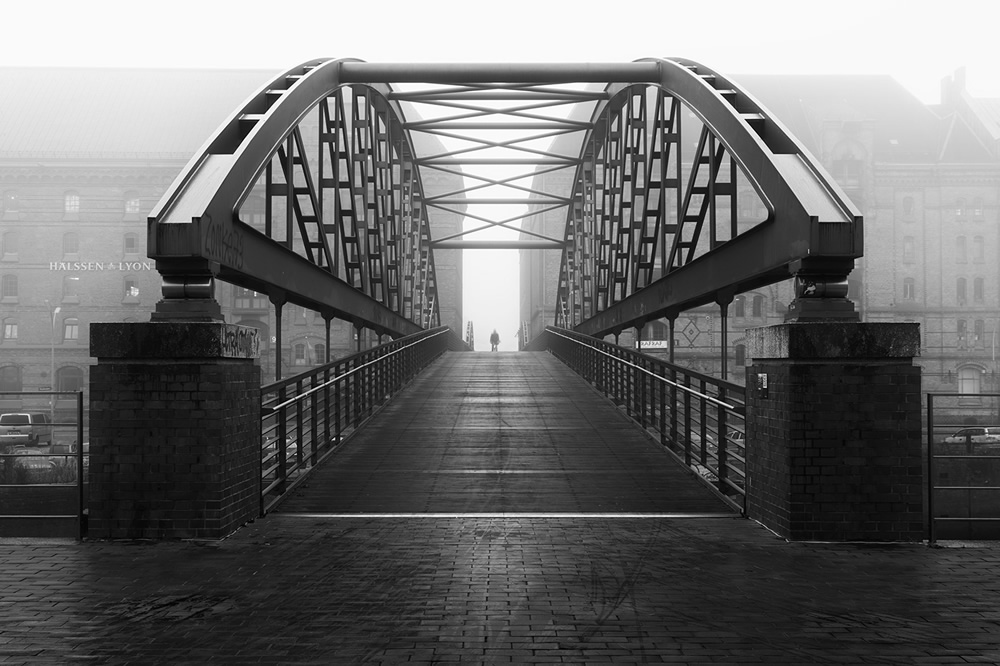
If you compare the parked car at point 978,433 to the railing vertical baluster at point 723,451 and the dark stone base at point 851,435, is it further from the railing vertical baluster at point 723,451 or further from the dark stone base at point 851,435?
the railing vertical baluster at point 723,451

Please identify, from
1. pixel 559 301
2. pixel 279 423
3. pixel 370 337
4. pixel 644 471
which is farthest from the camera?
pixel 370 337

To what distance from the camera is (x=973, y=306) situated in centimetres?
6369

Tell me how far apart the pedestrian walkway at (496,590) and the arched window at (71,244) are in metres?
55.5

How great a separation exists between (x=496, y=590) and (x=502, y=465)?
15.9 feet

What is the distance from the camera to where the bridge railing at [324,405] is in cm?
913

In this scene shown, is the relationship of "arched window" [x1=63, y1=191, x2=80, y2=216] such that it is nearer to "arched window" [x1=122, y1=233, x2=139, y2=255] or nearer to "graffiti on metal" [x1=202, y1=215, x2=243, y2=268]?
"arched window" [x1=122, y1=233, x2=139, y2=255]

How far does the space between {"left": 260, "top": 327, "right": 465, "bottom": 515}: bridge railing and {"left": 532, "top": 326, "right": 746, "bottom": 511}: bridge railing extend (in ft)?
12.8

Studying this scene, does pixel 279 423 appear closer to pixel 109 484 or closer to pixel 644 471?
pixel 109 484

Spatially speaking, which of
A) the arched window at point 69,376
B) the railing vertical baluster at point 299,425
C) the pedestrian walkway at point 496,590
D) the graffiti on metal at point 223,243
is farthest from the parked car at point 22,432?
the arched window at point 69,376

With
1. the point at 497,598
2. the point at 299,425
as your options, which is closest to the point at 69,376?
the point at 299,425

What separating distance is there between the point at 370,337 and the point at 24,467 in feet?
105

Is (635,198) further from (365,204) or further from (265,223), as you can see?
(265,223)

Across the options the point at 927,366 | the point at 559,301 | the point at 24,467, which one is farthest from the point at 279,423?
the point at 927,366

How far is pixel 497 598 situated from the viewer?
562cm
